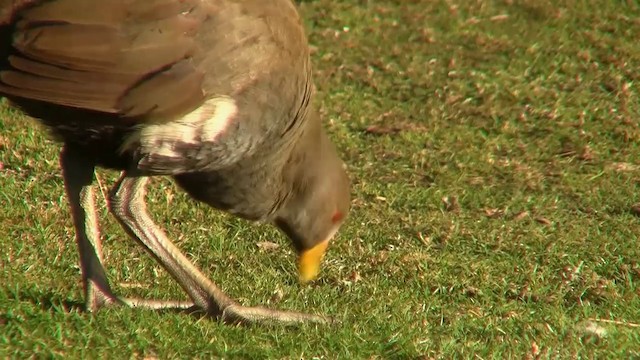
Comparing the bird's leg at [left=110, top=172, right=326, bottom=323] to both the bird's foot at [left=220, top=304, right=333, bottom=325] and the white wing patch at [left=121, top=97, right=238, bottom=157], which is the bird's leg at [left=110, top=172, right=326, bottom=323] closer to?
the bird's foot at [left=220, top=304, right=333, bottom=325]

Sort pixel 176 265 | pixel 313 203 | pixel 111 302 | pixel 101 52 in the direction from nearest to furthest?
pixel 101 52 < pixel 111 302 < pixel 176 265 < pixel 313 203

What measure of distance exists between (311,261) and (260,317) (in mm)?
539

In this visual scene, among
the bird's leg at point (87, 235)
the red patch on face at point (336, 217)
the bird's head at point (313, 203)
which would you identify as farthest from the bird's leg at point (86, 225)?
the red patch on face at point (336, 217)

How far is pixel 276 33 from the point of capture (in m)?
4.82

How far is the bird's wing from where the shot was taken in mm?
4438

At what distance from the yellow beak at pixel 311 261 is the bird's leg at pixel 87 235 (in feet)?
2.07

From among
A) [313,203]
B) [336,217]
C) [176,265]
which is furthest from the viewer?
[336,217]

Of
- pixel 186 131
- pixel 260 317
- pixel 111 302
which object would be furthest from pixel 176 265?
pixel 186 131

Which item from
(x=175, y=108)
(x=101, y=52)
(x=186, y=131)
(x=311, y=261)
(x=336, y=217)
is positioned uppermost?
(x=101, y=52)

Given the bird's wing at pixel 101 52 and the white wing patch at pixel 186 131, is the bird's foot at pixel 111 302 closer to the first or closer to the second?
the white wing patch at pixel 186 131

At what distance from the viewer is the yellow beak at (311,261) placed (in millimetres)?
5520

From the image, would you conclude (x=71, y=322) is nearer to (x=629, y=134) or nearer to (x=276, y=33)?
(x=276, y=33)

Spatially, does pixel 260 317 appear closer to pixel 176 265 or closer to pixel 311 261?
pixel 176 265

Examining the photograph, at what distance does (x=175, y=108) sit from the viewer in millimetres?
4621
